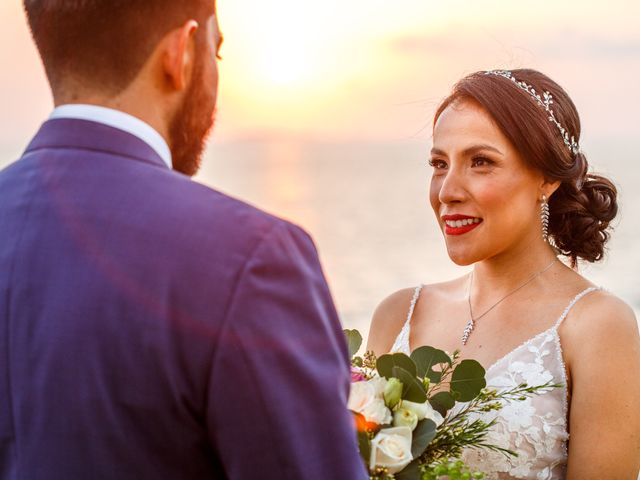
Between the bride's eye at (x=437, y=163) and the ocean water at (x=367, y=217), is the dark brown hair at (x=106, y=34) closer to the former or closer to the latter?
the bride's eye at (x=437, y=163)

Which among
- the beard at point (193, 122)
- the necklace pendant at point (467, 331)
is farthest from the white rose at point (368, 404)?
the necklace pendant at point (467, 331)

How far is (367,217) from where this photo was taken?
1320 inches

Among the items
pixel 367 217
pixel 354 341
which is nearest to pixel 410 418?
pixel 354 341

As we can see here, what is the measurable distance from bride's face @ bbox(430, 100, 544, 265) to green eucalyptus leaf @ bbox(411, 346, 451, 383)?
1.02m

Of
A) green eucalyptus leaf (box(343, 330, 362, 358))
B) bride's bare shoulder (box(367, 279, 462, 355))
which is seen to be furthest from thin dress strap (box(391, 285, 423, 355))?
green eucalyptus leaf (box(343, 330, 362, 358))

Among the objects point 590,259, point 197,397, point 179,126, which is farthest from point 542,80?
point 197,397

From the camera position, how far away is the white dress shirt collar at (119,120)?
1.70 meters

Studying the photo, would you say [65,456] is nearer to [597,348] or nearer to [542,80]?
[597,348]

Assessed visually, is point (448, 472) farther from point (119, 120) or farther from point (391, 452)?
point (119, 120)

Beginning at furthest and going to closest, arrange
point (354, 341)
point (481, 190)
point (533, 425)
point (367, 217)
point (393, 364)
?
point (367, 217) → point (481, 190) → point (533, 425) → point (354, 341) → point (393, 364)

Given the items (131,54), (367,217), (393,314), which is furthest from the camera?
(367,217)

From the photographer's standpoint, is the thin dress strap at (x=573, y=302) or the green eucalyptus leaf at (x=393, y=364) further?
the thin dress strap at (x=573, y=302)

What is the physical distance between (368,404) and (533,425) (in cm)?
131

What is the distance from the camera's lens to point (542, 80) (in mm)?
3965
